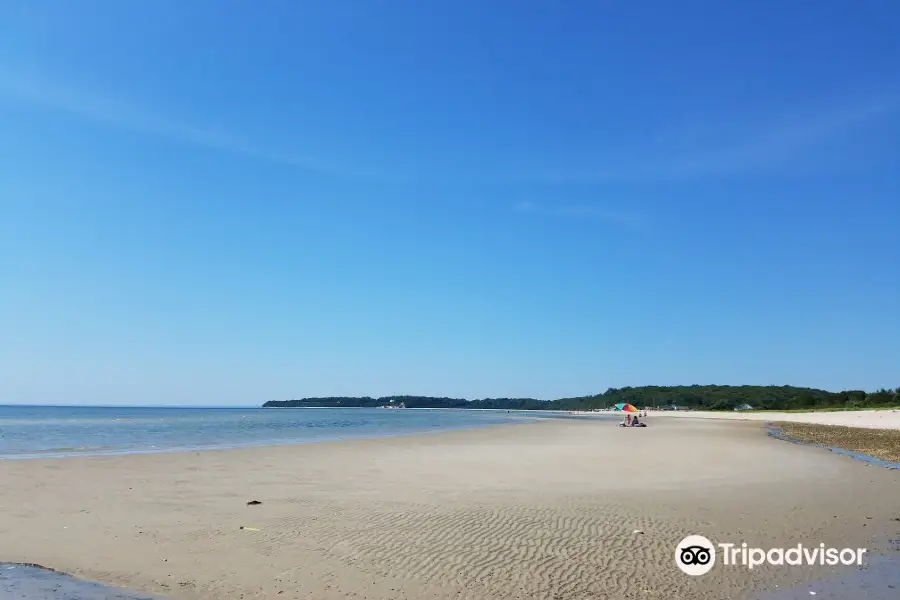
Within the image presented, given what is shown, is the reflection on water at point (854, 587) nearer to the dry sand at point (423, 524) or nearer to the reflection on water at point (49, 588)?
the dry sand at point (423, 524)

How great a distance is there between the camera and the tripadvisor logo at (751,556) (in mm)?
8820

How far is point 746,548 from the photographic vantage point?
967 centimetres

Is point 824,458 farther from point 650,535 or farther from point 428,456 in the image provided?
point 650,535

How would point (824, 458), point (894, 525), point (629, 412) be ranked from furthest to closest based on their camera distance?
point (629, 412)
point (824, 458)
point (894, 525)

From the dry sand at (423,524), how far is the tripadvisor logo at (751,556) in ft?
0.90

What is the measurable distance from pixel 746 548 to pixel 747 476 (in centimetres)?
1027

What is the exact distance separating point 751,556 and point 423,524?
18.3ft

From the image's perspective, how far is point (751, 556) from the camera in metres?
9.24

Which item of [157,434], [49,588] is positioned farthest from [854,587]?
[157,434]

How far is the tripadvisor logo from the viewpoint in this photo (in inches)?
347

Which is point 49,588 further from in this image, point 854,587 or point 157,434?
point 157,434

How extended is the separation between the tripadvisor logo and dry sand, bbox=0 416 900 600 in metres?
0.27

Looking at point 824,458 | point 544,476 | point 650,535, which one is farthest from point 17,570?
point 824,458

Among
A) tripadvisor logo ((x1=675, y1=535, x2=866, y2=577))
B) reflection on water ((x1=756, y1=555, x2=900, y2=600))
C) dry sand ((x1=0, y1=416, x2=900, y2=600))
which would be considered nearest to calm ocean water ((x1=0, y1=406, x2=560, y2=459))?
dry sand ((x1=0, y1=416, x2=900, y2=600))
